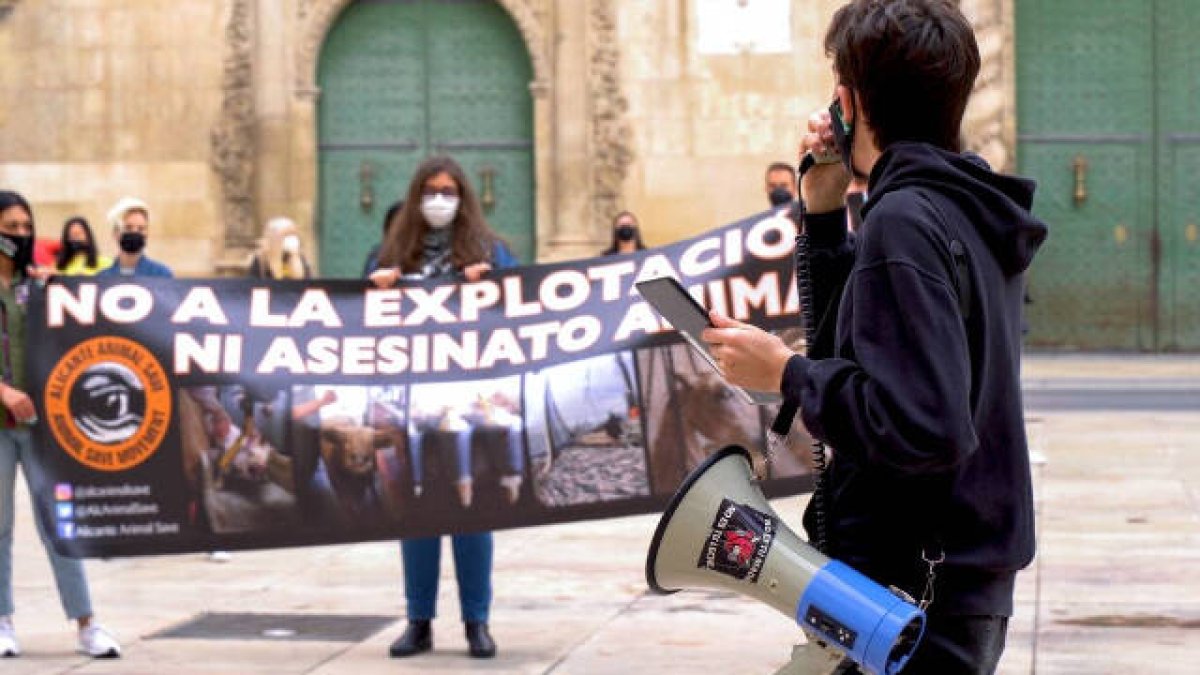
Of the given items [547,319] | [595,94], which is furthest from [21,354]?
[595,94]

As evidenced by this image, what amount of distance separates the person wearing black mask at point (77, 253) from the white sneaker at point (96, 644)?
5.34 ft

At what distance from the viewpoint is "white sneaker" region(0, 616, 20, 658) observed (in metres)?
9.01

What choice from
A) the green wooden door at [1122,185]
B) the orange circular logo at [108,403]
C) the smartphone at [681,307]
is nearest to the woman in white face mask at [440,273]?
the orange circular logo at [108,403]

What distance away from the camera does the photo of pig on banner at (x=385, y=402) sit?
9203 millimetres

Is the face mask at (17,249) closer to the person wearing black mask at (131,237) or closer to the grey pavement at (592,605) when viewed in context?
the grey pavement at (592,605)

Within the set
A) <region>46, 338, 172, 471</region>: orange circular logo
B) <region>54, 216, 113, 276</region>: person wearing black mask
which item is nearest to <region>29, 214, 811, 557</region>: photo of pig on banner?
<region>46, 338, 172, 471</region>: orange circular logo

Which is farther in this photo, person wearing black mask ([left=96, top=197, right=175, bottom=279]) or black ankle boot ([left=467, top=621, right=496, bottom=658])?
person wearing black mask ([left=96, top=197, right=175, bottom=279])

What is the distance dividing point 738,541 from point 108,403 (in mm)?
6160

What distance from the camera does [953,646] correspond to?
3684 mm

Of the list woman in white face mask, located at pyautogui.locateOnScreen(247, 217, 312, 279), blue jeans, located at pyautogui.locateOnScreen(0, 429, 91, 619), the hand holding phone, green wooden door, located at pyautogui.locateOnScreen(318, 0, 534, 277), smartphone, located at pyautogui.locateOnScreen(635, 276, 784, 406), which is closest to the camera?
smartphone, located at pyautogui.locateOnScreen(635, 276, 784, 406)

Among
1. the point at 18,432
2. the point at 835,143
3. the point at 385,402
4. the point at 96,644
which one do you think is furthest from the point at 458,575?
the point at 835,143

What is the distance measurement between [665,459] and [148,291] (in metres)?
2.32

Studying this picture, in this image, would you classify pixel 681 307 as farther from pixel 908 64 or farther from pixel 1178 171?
pixel 1178 171

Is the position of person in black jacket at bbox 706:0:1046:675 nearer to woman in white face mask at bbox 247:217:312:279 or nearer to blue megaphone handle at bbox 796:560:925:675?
blue megaphone handle at bbox 796:560:925:675
